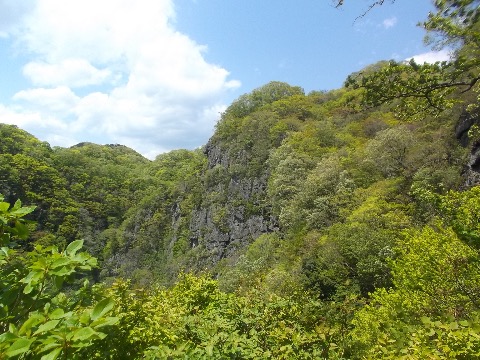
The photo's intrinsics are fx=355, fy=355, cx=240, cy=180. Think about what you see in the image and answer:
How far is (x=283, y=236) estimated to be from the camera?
3247 cm

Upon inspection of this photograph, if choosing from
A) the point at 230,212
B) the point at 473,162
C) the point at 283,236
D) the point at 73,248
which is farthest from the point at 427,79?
the point at 230,212

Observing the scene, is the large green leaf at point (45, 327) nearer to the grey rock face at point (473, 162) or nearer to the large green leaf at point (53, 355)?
the large green leaf at point (53, 355)

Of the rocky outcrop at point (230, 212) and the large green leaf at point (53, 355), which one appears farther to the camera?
the rocky outcrop at point (230, 212)

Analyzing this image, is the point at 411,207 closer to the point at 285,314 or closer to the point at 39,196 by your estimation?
the point at 285,314

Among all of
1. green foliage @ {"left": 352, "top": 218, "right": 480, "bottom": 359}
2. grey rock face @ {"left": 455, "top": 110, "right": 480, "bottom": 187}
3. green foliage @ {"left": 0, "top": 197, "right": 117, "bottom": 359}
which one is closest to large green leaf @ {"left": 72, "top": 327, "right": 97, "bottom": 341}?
green foliage @ {"left": 0, "top": 197, "right": 117, "bottom": 359}

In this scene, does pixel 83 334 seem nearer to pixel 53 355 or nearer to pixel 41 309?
pixel 53 355

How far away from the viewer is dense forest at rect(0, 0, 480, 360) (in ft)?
7.42

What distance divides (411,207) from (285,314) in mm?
15723

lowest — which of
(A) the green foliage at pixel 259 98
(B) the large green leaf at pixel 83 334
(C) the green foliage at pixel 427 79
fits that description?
(B) the large green leaf at pixel 83 334

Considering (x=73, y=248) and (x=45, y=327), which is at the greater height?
(x=73, y=248)

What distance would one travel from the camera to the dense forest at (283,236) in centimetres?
226

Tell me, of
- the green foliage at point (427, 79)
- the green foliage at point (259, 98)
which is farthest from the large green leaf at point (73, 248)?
the green foliage at point (259, 98)

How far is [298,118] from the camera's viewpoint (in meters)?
51.4

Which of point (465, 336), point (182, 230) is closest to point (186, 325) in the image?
point (465, 336)
